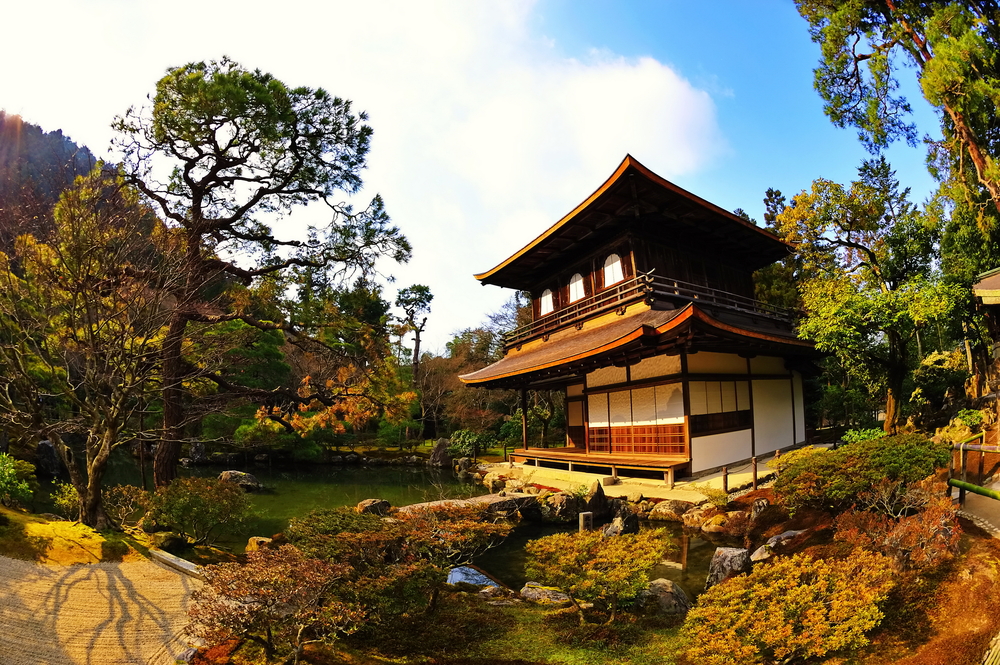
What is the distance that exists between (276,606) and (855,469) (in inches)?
294

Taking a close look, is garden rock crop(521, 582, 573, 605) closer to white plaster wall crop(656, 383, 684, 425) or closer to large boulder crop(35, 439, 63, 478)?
white plaster wall crop(656, 383, 684, 425)

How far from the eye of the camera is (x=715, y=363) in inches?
562

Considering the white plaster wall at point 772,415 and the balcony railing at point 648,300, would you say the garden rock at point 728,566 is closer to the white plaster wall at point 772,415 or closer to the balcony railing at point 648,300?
the balcony railing at point 648,300

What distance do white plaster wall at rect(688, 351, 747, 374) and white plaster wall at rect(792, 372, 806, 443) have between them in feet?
11.4

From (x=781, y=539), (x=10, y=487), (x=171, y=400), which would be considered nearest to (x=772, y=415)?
(x=781, y=539)

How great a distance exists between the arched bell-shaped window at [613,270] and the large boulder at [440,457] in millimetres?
12586

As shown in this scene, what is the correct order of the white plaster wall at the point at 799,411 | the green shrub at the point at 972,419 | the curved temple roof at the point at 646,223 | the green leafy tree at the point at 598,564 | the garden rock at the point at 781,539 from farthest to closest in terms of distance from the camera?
the white plaster wall at the point at 799,411
the curved temple roof at the point at 646,223
the green shrub at the point at 972,419
the garden rock at the point at 781,539
the green leafy tree at the point at 598,564

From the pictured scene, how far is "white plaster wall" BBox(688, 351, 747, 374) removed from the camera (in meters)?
13.7

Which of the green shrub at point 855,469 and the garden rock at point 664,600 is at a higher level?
the green shrub at point 855,469

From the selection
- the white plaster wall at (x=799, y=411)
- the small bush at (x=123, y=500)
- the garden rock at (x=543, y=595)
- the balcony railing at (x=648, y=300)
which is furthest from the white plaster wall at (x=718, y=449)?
the small bush at (x=123, y=500)

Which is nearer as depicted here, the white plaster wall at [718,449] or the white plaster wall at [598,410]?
the white plaster wall at [718,449]

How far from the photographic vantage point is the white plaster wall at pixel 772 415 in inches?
601

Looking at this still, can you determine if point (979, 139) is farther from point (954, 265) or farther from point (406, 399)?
point (406, 399)

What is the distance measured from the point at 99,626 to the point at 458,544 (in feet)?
11.6
